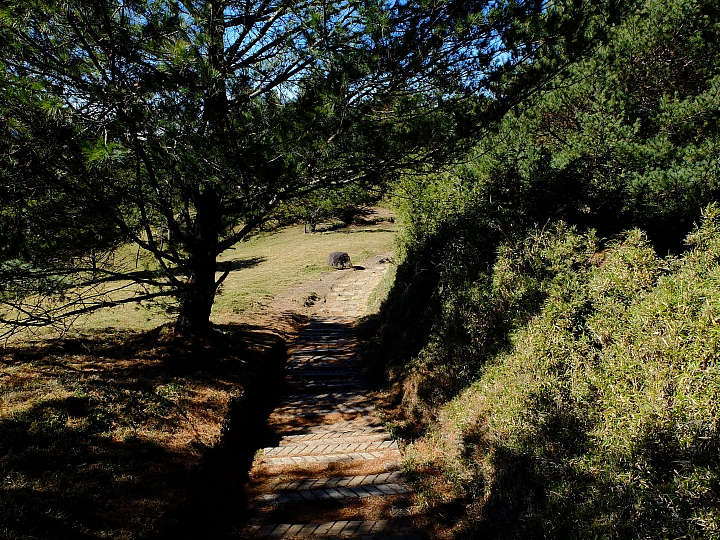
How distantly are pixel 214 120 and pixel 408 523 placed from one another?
448 cm

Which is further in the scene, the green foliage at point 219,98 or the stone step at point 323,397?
the stone step at point 323,397

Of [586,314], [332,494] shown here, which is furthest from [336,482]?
[586,314]

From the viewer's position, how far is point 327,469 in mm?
5062

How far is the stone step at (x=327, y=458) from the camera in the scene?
5270 mm

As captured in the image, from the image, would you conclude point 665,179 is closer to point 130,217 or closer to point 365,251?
point 130,217

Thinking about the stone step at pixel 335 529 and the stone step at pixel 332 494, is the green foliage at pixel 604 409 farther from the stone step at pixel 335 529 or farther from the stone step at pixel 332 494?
the stone step at pixel 335 529

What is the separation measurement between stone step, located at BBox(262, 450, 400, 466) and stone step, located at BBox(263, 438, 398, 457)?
0.28ft

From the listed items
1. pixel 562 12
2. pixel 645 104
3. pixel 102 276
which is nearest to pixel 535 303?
pixel 562 12

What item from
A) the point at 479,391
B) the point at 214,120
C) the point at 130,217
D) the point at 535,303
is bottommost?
the point at 479,391

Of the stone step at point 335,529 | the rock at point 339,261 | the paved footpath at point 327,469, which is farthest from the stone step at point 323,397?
the rock at point 339,261

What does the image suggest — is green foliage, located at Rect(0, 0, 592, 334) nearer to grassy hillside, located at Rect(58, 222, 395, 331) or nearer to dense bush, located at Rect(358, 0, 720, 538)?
dense bush, located at Rect(358, 0, 720, 538)

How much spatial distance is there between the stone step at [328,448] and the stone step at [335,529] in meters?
1.43

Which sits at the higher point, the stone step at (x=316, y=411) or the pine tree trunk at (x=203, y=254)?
the pine tree trunk at (x=203, y=254)

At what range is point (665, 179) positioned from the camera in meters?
5.81
